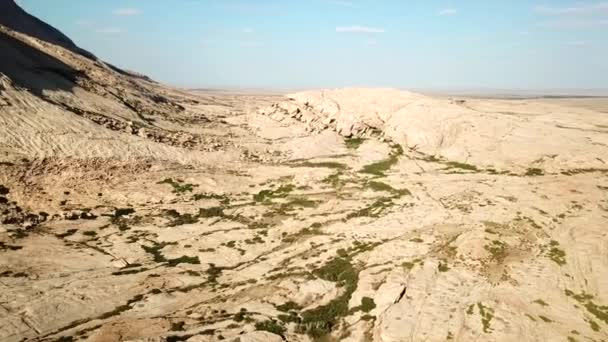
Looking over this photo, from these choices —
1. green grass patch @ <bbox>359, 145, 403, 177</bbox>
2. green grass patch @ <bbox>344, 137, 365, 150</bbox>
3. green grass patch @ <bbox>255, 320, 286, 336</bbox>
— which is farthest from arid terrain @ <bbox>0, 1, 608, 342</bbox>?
green grass patch @ <bbox>359, 145, 403, 177</bbox>

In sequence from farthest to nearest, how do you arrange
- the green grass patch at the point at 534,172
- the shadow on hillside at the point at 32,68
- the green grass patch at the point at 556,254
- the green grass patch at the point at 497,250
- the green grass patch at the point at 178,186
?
the shadow on hillside at the point at 32,68
the green grass patch at the point at 534,172
the green grass patch at the point at 178,186
the green grass patch at the point at 497,250
the green grass patch at the point at 556,254

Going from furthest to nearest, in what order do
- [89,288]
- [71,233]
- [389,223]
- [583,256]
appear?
[389,223] < [71,233] < [583,256] < [89,288]

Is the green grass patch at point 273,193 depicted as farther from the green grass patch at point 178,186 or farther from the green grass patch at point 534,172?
the green grass patch at point 534,172

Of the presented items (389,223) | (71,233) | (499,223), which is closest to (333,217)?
(389,223)

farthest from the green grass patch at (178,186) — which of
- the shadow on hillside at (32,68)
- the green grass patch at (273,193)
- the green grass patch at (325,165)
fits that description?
the shadow on hillside at (32,68)

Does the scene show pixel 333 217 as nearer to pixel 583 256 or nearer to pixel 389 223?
pixel 389 223

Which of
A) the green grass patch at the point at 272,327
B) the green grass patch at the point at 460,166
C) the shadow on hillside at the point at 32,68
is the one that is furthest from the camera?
the shadow on hillside at the point at 32,68

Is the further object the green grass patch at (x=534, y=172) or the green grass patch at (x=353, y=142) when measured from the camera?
the green grass patch at (x=353, y=142)
